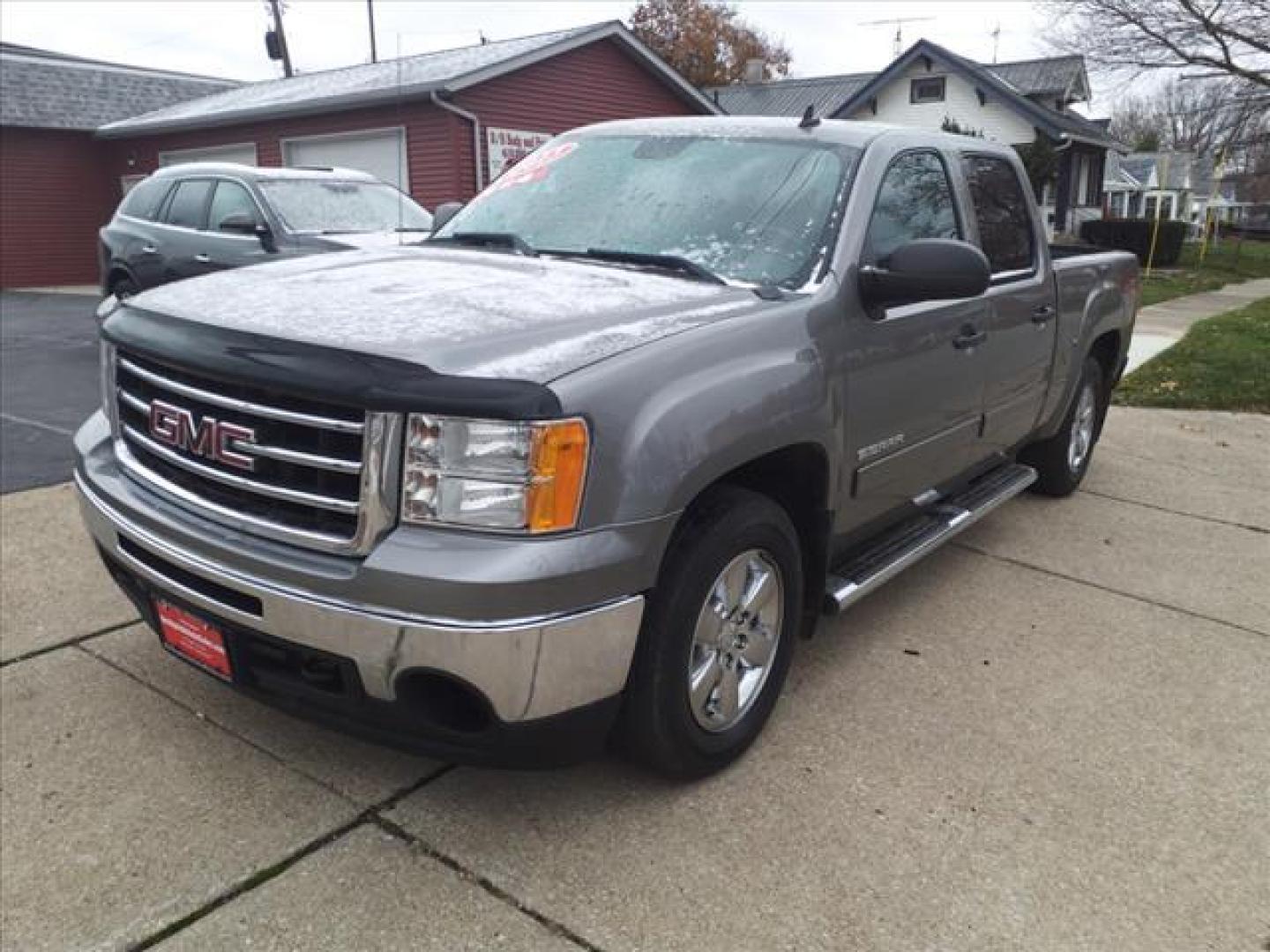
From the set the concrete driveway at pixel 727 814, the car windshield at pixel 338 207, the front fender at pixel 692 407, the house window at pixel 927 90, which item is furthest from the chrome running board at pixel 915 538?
the house window at pixel 927 90

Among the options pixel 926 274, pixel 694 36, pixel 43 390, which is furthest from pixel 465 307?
pixel 694 36

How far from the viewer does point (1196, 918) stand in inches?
95.9

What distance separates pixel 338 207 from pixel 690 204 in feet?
21.5

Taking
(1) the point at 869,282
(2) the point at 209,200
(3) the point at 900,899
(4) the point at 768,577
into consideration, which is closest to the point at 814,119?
(1) the point at 869,282

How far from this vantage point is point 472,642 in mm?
2189

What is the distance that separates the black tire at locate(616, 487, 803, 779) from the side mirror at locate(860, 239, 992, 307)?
778 millimetres

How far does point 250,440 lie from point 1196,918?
8.25ft

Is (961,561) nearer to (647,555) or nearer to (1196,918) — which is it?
(1196,918)

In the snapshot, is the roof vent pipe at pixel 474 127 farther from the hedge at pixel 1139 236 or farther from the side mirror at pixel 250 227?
the hedge at pixel 1139 236

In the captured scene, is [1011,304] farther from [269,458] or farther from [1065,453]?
[269,458]

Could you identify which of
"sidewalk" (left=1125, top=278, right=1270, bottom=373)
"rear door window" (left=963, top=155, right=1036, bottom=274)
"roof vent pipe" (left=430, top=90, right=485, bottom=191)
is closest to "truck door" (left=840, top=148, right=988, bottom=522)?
"rear door window" (left=963, top=155, right=1036, bottom=274)

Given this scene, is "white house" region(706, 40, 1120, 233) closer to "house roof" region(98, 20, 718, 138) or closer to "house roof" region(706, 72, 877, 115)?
"house roof" region(706, 72, 877, 115)

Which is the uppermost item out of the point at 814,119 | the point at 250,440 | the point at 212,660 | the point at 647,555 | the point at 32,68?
the point at 32,68

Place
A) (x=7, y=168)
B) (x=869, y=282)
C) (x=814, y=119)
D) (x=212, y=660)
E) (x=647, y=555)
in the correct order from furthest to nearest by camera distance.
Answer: (x=7, y=168), (x=814, y=119), (x=869, y=282), (x=212, y=660), (x=647, y=555)
